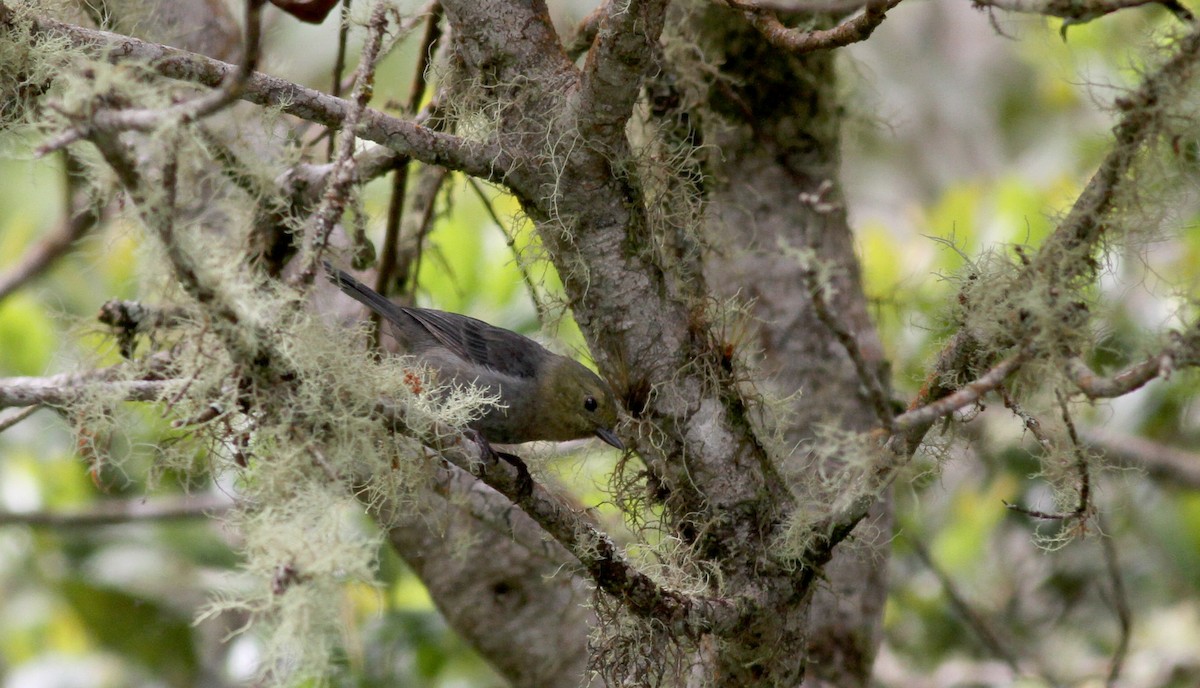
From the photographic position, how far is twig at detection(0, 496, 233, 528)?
446 cm

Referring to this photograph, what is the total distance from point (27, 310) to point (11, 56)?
10.0ft

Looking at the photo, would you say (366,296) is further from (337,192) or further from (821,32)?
(821,32)

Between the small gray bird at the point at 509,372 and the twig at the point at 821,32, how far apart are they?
3.33ft

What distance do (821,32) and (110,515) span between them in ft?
11.7

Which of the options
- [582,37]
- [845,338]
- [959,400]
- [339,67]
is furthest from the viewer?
[339,67]

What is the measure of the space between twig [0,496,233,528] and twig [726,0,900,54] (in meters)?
2.79

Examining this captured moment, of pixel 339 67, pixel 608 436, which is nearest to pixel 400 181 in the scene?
pixel 339 67

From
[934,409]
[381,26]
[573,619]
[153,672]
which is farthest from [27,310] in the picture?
[934,409]

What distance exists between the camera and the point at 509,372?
11.4 ft

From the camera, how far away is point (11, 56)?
7.81ft

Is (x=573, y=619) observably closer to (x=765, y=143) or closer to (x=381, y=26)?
(x=765, y=143)

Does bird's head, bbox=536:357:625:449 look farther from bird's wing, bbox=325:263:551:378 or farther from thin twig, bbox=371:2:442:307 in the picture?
thin twig, bbox=371:2:442:307

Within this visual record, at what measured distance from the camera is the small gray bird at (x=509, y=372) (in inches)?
127

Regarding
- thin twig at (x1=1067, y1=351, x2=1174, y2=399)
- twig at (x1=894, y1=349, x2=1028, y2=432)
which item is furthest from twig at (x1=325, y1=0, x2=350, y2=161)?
thin twig at (x1=1067, y1=351, x2=1174, y2=399)
